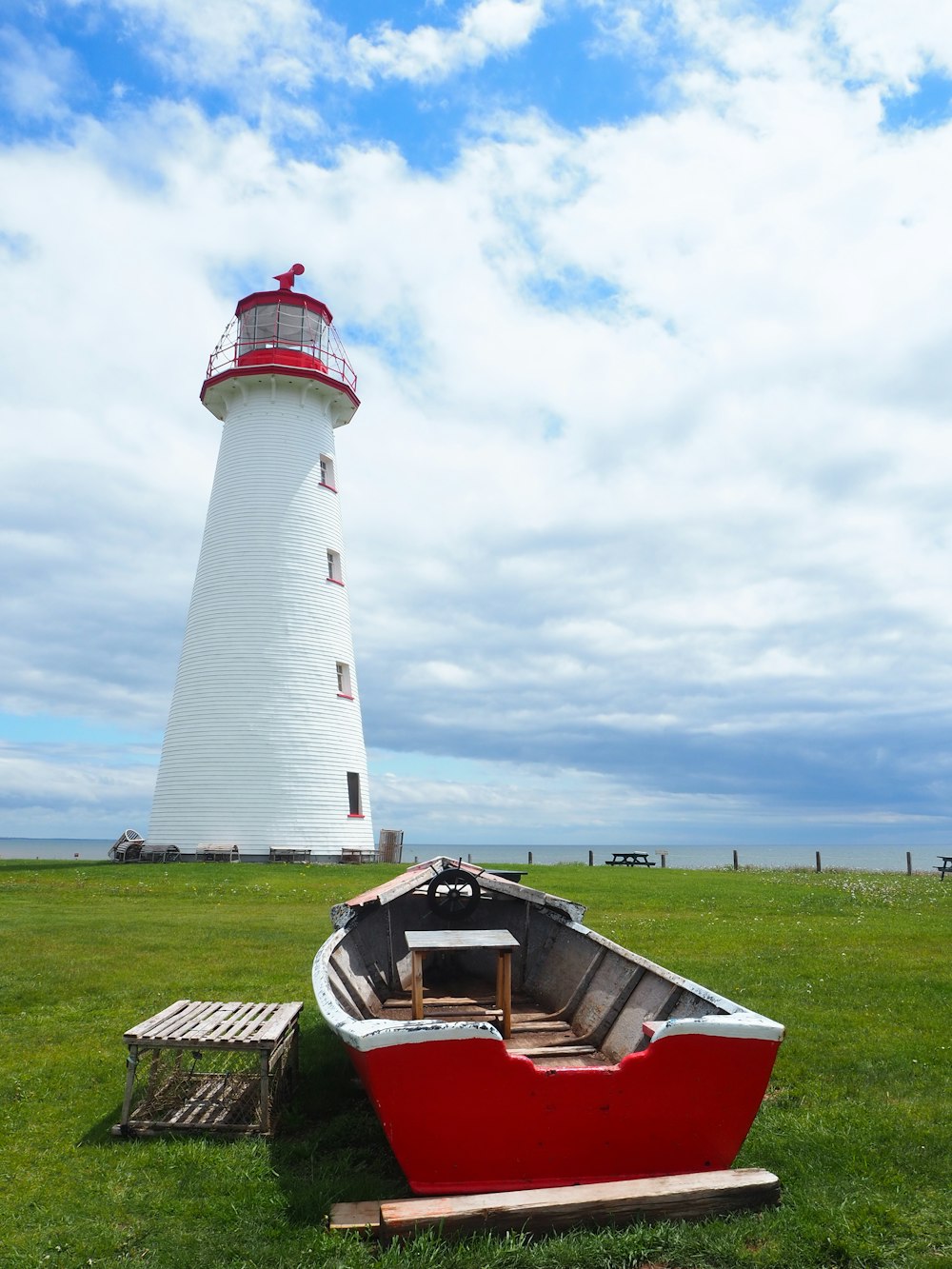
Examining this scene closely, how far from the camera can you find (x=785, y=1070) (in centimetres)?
775

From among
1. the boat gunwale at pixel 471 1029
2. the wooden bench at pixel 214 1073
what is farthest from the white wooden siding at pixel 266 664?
the boat gunwale at pixel 471 1029

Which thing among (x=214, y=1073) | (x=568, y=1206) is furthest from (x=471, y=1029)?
(x=214, y=1073)

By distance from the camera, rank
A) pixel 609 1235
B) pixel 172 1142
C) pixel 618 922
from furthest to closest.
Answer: pixel 618 922
pixel 172 1142
pixel 609 1235

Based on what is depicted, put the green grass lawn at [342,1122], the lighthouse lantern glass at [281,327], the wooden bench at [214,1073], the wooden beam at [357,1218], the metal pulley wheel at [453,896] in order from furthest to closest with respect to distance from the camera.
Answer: the lighthouse lantern glass at [281,327] < the metal pulley wheel at [453,896] < the wooden bench at [214,1073] < the wooden beam at [357,1218] < the green grass lawn at [342,1122]

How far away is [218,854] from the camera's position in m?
25.5

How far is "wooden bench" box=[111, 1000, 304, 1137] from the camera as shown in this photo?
648cm

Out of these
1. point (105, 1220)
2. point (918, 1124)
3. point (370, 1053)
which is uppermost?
point (370, 1053)

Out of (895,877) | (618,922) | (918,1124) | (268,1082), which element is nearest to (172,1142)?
(268,1082)

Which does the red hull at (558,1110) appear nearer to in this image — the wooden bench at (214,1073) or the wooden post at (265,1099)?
the wooden post at (265,1099)

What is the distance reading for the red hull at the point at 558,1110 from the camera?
527 centimetres

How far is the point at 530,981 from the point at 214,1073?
318cm

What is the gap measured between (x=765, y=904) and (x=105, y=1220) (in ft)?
54.8

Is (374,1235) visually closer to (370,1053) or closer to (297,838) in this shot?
(370,1053)

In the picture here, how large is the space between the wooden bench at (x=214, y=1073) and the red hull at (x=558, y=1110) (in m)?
1.44
